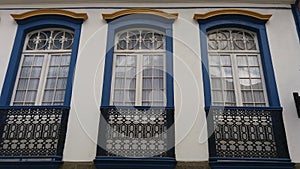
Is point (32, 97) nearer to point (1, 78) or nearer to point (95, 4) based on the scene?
point (1, 78)

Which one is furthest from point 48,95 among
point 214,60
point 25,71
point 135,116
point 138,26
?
point 214,60

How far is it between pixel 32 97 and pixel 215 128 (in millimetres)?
4129

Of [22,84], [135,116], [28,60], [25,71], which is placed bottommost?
[135,116]

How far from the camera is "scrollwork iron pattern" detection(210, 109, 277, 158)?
6180 mm

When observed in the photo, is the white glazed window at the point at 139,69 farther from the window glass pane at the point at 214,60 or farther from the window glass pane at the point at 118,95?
the window glass pane at the point at 214,60

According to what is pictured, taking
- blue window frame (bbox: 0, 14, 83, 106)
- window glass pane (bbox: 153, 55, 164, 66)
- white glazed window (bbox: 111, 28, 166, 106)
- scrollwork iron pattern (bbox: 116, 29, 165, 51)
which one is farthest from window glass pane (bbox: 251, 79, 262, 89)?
blue window frame (bbox: 0, 14, 83, 106)

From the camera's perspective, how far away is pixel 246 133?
20.8ft

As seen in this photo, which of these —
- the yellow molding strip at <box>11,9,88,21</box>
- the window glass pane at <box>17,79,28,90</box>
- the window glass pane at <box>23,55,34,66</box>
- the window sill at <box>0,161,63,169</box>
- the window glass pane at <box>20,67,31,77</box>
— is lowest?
the window sill at <box>0,161,63,169</box>

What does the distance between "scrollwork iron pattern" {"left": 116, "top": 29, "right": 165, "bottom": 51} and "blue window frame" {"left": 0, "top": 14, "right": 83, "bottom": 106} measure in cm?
109

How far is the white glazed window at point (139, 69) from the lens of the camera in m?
7.02

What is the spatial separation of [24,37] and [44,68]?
110 centimetres

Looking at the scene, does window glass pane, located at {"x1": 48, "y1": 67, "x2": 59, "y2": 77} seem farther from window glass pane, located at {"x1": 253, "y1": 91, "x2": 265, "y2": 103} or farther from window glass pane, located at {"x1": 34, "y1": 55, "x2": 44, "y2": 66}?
window glass pane, located at {"x1": 253, "y1": 91, "x2": 265, "y2": 103}

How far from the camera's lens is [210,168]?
606 cm

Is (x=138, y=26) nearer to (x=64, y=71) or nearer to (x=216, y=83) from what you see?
(x=64, y=71)
